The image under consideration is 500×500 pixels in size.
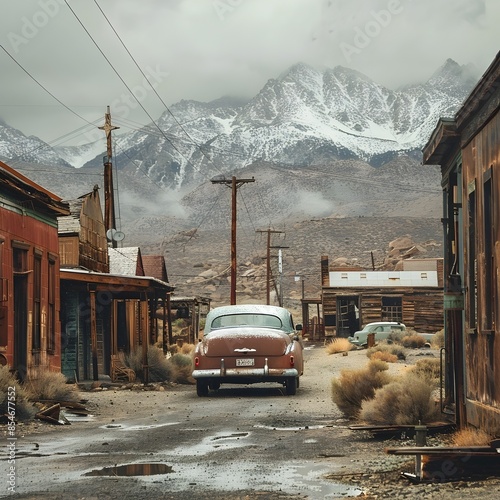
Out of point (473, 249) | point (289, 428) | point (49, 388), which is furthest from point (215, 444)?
point (49, 388)

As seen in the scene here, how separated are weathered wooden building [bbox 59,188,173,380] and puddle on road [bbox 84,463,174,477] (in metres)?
16.0

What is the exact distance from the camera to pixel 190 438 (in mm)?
13578

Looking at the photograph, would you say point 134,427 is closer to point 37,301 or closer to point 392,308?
point 37,301

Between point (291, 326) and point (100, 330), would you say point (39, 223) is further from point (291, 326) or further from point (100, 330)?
point (100, 330)

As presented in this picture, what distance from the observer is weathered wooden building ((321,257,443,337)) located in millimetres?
60938

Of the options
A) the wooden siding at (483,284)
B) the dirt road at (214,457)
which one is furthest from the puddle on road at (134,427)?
the wooden siding at (483,284)

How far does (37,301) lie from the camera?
2312cm

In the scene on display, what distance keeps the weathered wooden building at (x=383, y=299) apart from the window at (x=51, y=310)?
37.4 m

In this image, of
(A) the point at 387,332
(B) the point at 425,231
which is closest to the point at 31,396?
(A) the point at 387,332

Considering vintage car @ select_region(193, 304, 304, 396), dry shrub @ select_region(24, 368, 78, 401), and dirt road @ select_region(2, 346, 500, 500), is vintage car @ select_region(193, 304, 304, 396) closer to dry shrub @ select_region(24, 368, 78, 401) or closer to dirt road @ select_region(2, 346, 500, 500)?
dirt road @ select_region(2, 346, 500, 500)

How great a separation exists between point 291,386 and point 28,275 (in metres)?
5.90

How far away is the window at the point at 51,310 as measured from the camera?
24.6 meters

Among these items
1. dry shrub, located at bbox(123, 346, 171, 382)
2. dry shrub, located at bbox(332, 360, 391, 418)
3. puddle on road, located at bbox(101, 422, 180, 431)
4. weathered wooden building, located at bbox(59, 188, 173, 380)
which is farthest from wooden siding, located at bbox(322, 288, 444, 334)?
puddle on road, located at bbox(101, 422, 180, 431)

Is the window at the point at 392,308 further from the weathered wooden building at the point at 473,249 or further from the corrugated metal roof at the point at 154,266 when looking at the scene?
the weathered wooden building at the point at 473,249
